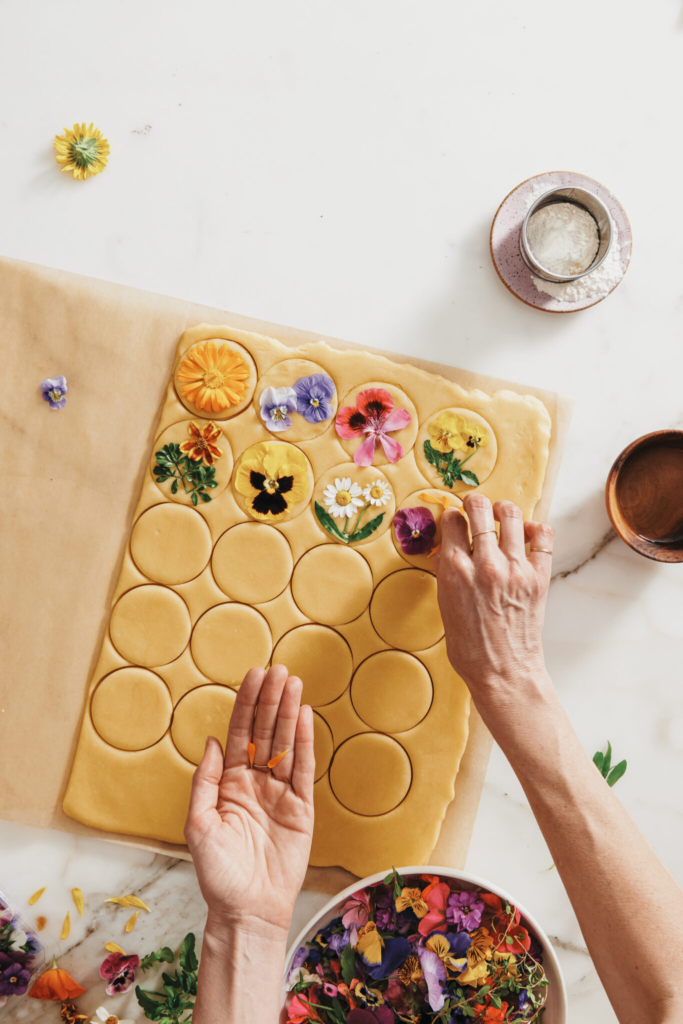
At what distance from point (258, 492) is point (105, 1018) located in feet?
2.63

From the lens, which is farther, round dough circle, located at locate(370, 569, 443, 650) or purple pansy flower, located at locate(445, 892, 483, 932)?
round dough circle, located at locate(370, 569, 443, 650)

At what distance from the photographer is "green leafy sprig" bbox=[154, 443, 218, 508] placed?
0.98 metres

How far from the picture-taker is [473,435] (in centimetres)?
99

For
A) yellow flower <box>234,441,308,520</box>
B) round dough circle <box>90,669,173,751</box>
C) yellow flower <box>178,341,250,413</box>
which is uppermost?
yellow flower <box>178,341,250,413</box>

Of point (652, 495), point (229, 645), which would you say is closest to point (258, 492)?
point (229, 645)

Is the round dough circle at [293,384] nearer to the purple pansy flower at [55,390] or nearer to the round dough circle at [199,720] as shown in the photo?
the purple pansy flower at [55,390]

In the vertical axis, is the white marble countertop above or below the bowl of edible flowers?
above

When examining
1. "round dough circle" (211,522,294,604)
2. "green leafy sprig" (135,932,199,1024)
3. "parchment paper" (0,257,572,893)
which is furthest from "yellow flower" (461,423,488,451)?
"green leafy sprig" (135,932,199,1024)

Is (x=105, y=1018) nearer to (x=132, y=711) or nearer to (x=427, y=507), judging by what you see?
(x=132, y=711)

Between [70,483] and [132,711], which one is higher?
[70,483]

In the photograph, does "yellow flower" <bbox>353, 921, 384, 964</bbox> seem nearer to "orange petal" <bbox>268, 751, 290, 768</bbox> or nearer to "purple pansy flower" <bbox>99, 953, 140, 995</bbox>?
"orange petal" <bbox>268, 751, 290, 768</bbox>

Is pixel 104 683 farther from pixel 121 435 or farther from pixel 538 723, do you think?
pixel 538 723

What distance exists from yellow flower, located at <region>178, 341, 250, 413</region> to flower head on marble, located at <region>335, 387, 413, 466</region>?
162mm

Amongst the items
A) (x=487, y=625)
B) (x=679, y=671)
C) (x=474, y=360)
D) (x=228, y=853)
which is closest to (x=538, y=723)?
(x=487, y=625)
